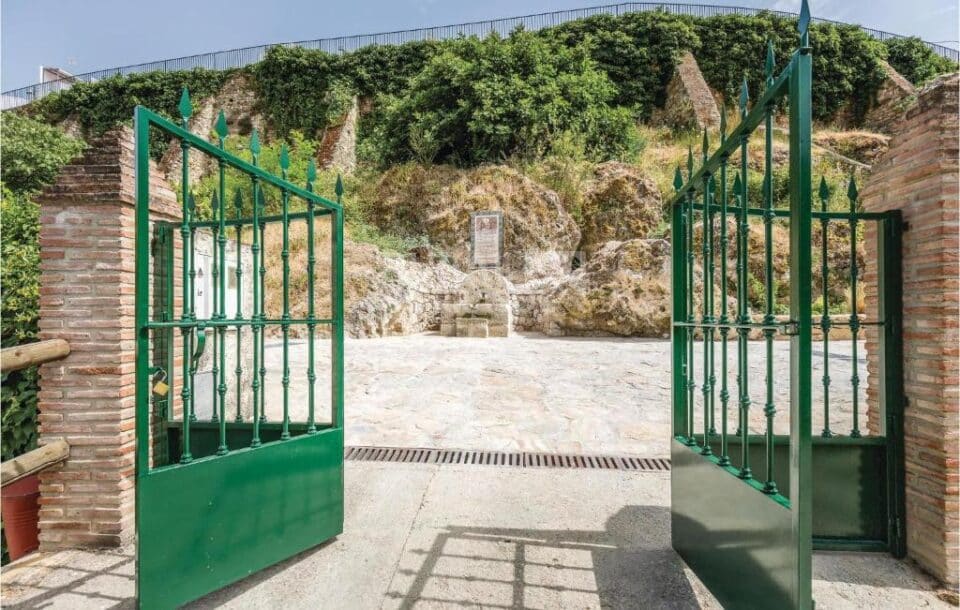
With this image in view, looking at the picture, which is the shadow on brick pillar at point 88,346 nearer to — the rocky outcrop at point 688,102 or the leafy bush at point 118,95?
the rocky outcrop at point 688,102

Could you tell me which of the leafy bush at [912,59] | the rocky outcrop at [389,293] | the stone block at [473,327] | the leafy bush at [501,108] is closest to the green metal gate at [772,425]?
the stone block at [473,327]

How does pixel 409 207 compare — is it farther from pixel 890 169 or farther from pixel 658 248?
pixel 890 169

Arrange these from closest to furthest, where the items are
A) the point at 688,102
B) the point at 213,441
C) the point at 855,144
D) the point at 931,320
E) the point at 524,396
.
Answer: the point at 931,320 < the point at 213,441 < the point at 524,396 < the point at 855,144 < the point at 688,102

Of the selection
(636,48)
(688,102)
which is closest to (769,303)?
(688,102)

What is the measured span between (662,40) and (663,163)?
24.8ft

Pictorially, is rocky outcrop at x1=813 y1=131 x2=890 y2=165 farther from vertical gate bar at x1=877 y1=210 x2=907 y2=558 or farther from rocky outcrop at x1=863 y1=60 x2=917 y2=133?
vertical gate bar at x1=877 y1=210 x2=907 y2=558

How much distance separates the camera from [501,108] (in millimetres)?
15484

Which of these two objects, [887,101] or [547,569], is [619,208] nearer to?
[547,569]

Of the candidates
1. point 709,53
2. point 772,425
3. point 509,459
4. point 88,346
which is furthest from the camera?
point 709,53

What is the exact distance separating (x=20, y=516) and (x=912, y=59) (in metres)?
33.9

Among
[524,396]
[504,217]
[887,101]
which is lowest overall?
[524,396]

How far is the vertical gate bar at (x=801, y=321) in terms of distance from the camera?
51.6 inches

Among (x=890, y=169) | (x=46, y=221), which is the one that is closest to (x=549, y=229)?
A: (x=890, y=169)

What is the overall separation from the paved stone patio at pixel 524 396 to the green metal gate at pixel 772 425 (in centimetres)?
126
